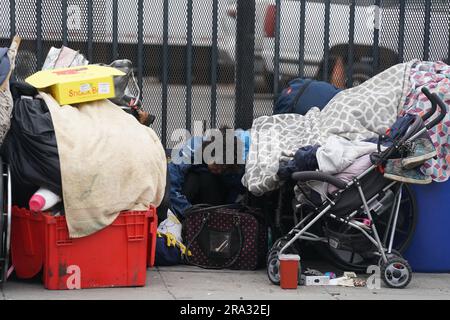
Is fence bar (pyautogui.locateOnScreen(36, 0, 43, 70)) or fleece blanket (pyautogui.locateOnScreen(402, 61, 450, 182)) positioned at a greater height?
fence bar (pyautogui.locateOnScreen(36, 0, 43, 70))

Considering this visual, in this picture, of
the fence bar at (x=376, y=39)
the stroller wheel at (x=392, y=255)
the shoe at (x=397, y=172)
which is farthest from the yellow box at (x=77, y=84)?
the fence bar at (x=376, y=39)

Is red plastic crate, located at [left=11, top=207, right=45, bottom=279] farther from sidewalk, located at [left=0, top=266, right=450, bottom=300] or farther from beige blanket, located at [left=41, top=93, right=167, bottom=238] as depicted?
beige blanket, located at [left=41, top=93, right=167, bottom=238]

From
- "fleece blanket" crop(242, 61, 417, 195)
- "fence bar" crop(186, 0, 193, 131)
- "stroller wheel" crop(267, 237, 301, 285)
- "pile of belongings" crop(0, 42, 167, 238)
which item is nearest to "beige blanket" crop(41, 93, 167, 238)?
"pile of belongings" crop(0, 42, 167, 238)

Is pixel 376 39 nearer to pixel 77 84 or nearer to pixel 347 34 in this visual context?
pixel 347 34

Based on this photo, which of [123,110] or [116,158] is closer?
[116,158]

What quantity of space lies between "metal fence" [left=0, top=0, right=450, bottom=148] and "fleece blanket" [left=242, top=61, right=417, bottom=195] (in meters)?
0.69

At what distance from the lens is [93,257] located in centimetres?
609

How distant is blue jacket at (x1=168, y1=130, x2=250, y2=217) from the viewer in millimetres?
7210

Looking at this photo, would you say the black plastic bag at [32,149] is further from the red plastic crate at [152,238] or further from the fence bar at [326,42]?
the fence bar at [326,42]

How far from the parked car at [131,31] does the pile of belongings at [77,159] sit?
1.08m

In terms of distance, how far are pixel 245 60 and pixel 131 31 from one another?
0.95 m
